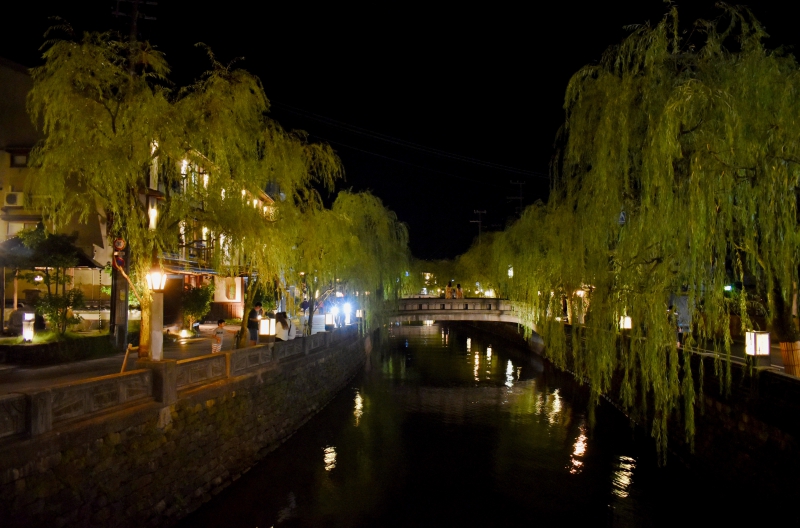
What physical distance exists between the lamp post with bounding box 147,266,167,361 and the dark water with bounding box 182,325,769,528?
302cm

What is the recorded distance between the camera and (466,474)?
45.2 feet

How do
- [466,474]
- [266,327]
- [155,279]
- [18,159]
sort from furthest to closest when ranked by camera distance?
[18,159]
[266,327]
[466,474]
[155,279]

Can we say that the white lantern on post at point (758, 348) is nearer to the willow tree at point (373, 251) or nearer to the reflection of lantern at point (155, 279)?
the reflection of lantern at point (155, 279)

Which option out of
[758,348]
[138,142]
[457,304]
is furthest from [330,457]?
[457,304]

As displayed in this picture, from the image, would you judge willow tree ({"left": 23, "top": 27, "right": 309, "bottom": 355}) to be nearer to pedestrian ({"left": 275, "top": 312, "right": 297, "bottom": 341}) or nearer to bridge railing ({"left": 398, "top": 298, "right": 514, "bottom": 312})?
pedestrian ({"left": 275, "top": 312, "right": 297, "bottom": 341})

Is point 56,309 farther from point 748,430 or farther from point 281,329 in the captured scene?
point 748,430

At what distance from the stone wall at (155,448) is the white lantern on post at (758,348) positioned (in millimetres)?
10303

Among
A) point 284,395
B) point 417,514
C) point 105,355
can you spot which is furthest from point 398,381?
point 417,514

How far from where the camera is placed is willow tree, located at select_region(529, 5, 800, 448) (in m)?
9.22

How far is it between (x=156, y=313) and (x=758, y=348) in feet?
37.0

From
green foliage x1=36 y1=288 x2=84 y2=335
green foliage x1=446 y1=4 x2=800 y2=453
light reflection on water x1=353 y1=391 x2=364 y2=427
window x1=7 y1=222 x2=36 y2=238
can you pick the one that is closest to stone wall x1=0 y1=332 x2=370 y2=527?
light reflection on water x1=353 y1=391 x2=364 y2=427

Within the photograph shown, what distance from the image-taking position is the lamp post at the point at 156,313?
11070 mm

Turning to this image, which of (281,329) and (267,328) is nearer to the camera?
(267,328)

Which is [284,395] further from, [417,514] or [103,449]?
[103,449]
